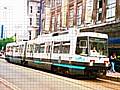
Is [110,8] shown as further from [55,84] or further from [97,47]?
[55,84]

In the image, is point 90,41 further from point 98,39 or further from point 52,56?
point 52,56

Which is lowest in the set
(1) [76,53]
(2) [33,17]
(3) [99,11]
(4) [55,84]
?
(4) [55,84]

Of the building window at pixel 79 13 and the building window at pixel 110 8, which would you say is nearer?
the building window at pixel 110 8

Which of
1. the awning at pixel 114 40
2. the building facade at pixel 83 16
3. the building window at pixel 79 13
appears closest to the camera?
the awning at pixel 114 40

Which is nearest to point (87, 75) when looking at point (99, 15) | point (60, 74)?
point (60, 74)

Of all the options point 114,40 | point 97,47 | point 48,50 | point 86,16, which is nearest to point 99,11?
point 86,16

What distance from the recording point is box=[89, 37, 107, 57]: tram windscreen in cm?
1769

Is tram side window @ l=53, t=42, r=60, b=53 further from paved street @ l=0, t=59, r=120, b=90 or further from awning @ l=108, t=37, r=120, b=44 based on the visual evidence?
awning @ l=108, t=37, r=120, b=44

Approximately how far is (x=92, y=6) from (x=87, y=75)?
1215 centimetres

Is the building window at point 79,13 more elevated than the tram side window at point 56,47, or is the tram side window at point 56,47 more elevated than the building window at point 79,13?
the building window at point 79,13

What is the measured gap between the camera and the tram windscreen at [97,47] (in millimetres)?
17688

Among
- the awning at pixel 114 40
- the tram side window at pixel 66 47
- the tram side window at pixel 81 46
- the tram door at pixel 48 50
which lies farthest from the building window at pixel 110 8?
the tram side window at pixel 81 46

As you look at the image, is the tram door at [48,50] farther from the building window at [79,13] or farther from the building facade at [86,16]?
the building window at [79,13]

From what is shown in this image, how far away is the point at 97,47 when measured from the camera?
709 inches
